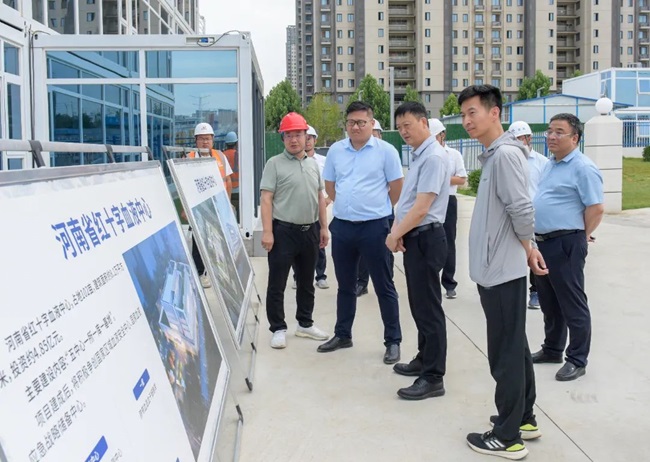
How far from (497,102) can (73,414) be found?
282 centimetres

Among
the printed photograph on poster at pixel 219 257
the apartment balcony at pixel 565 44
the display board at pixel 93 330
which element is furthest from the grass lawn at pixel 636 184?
the apartment balcony at pixel 565 44

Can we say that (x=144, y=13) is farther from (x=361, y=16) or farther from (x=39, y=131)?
(x=361, y=16)

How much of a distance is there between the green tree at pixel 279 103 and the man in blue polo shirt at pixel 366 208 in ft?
236

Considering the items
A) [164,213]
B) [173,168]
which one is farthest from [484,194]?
[173,168]

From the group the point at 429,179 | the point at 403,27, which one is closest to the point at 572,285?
the point at 429,179

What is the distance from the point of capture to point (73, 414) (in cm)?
163

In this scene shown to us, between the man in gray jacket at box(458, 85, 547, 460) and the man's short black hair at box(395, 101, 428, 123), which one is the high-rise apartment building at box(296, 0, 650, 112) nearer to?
the man's short black hair at box(395, 101, 428, 123)

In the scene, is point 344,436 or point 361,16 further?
point 361,16

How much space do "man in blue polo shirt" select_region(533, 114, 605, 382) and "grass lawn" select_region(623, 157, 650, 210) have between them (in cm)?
1456

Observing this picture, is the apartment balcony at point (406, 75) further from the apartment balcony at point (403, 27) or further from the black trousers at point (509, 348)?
the black trousers at point (509, 348)

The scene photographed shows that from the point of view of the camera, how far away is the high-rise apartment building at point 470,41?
89.3 m

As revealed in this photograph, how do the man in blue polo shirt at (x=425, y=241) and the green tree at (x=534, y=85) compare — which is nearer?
the man in blue polo shirt at (x=425, y=241)

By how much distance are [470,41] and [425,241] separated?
91134mm

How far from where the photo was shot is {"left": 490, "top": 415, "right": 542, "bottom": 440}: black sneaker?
3893 millimetres
